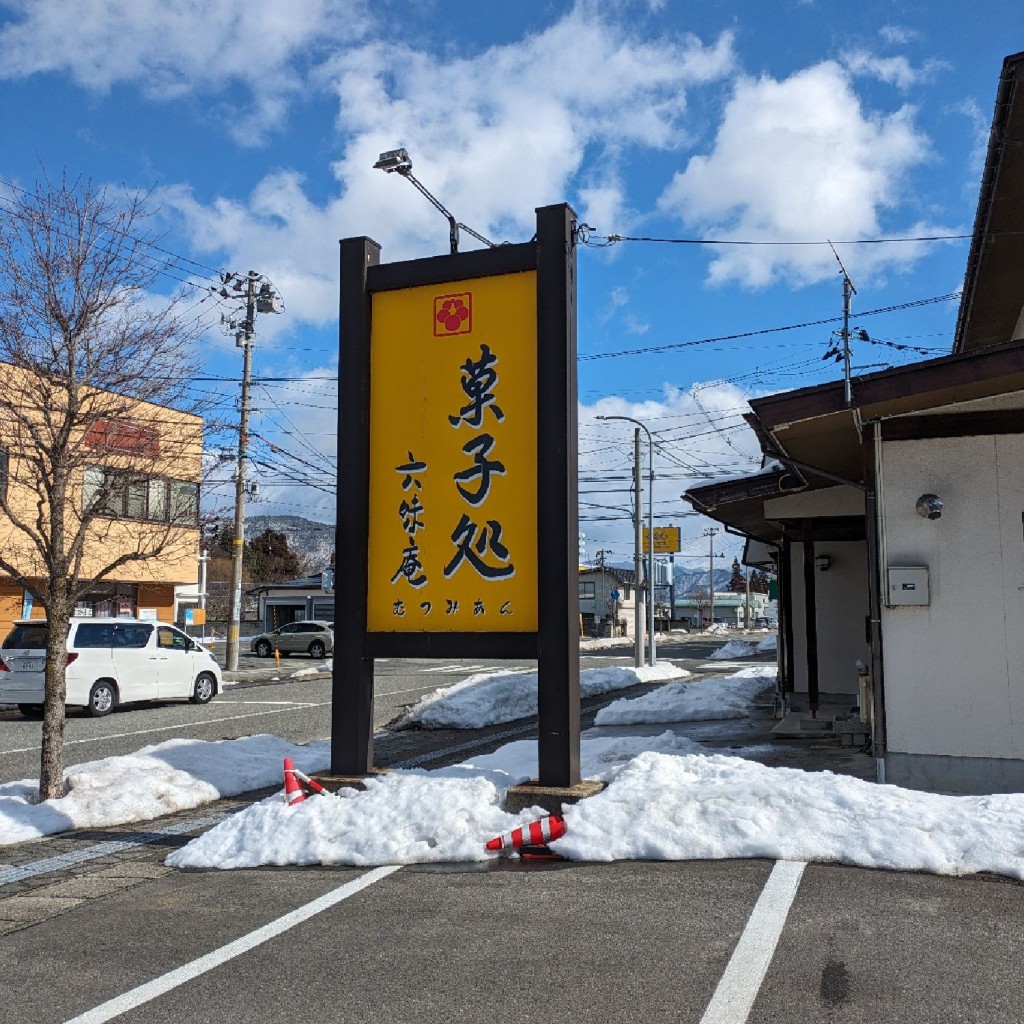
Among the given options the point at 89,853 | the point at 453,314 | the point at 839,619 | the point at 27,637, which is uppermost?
the point at 453,314

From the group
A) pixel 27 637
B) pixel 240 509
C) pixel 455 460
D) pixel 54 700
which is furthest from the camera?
pixel 240 509

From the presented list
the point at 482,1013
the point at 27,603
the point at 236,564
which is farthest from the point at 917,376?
the point at 27,603

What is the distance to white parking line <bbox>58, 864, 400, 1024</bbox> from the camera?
4.19 m

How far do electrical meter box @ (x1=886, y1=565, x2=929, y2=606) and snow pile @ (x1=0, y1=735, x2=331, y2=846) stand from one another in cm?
627

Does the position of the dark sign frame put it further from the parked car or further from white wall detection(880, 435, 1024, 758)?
the parked car

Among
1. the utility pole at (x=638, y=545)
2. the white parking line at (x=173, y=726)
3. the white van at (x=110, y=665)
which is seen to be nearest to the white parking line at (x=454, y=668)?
the utility pole at (x=638, y=545)

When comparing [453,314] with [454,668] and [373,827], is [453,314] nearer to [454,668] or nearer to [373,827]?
[373,827]

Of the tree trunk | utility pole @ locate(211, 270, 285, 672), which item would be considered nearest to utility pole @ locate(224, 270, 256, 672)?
utility pole @ locate(211, 270, 285, 672)

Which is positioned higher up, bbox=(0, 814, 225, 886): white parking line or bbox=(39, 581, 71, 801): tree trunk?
bbox=(39, 581, 71, 801): tree trunk

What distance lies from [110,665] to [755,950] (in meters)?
15.5

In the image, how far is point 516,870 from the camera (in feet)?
20.4

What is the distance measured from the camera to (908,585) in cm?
813

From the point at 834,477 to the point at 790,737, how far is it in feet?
14.2

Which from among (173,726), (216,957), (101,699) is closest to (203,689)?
(101,699)
